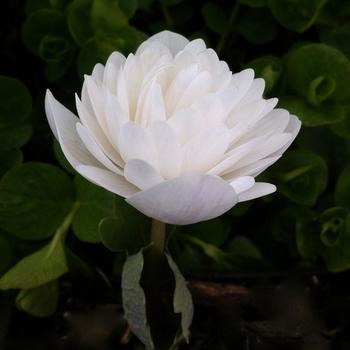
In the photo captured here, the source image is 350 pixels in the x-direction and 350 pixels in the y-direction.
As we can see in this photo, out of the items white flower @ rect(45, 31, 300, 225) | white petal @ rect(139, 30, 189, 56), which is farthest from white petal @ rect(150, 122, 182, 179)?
white petal @ rect(139, 30, 189, 56)

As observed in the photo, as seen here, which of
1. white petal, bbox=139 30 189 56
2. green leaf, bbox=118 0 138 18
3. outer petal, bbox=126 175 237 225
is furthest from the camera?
green leaf, bbox=118 0 138 18

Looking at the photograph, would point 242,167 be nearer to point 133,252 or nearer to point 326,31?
point 133,252

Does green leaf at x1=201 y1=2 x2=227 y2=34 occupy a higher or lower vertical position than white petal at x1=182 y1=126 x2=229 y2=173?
lower

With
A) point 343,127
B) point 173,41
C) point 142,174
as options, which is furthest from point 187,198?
point 343,127

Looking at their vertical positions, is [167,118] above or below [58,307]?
above

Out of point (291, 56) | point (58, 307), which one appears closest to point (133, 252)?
point (58, 307)

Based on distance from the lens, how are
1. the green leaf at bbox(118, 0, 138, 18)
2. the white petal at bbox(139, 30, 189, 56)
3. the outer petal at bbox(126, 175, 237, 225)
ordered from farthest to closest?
1. the green leaf at bbox(118, 0, 138, 18)
2. the white petal at bbox(139, 30, 189, 56)
3. the outer petal at bbox(126, 175, 237, 225)

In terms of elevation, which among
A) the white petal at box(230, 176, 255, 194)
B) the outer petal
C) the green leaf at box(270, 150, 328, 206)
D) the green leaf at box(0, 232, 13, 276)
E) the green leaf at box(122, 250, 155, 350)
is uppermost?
the white petal at box(230, 176, 255, 194)

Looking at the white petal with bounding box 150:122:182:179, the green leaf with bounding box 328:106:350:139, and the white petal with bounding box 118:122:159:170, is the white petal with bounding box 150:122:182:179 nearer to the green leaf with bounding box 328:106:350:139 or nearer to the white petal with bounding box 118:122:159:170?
the white petal with bounding box 118:122:159:170
